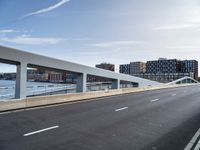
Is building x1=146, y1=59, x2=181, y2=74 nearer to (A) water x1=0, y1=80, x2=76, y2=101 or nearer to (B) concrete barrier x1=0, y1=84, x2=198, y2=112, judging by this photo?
(A) water x1=0, y1=80, x2=76, y2=101

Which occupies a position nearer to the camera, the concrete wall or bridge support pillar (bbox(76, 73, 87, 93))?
the concrete wall

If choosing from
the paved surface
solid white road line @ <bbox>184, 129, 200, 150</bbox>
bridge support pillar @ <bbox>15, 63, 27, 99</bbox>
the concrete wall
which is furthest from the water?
solid white road line @ <bbox>184, 129, 200, 150</bbox>

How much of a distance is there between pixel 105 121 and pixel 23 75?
9429mm

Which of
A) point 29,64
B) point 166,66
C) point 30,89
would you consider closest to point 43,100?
point 29,64

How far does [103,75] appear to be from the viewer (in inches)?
1199

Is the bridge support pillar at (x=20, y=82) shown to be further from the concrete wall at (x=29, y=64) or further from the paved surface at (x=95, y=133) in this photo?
the paved surface at (x=95, y=133)

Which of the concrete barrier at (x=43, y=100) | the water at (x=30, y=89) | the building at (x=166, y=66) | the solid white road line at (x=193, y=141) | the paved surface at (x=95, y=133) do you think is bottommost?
the solid white road line at (x=193, y=141)

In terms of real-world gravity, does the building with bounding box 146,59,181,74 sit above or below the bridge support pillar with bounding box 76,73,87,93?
above

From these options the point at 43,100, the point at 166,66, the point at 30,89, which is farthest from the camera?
the point at 166,66

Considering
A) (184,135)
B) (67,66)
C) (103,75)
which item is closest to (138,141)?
(184,135)

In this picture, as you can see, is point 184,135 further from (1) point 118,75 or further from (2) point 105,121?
(1) point 118,75

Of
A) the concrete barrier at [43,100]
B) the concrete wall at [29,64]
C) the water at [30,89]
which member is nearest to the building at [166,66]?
the water at [30,89]

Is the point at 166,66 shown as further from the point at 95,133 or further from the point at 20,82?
the point at 95,133

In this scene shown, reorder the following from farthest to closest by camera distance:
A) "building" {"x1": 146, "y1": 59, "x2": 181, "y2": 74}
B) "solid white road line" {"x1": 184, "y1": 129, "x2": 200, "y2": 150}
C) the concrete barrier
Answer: "building" {"x1": 146, "y1": 59, "x2": 181, "y2": 74} → the concrete barrier → "solid white road line" {"x1": 184, "y1": 129, "x2": 200, "y2": 150}
